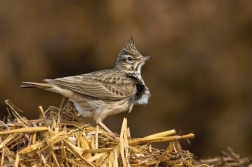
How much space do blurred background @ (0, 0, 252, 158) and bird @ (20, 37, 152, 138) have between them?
4.91m

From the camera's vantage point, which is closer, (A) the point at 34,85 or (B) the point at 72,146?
(B) the point at 72,146

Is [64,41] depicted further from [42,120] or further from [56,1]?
[42,120]

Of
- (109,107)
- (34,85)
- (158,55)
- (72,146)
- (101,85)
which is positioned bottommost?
(72,146)

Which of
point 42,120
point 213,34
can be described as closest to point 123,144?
point 42,120

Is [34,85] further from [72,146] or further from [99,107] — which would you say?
[72,146]

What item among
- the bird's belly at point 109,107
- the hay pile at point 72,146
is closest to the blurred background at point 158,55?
the bird's belly at point 109,107

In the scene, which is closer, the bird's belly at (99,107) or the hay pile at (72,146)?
the hay pile at (72,146)

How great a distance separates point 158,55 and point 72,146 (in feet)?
24.3

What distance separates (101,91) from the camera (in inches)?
283

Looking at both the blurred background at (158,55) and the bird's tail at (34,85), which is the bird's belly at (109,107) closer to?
the bird's tail at (34,85)

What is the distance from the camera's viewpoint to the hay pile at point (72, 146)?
561cm

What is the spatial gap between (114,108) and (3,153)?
1.74 meters

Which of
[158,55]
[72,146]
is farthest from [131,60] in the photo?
[158,55]

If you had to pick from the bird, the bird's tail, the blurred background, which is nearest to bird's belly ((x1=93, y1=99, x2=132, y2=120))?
the bird
